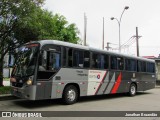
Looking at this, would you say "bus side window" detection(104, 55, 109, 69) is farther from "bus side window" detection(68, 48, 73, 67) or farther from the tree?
the tree

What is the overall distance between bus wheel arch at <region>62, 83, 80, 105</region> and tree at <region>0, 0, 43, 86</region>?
201 inches

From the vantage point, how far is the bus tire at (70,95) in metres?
11.4

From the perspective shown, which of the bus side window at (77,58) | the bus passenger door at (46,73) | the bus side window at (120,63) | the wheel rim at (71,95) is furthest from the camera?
the bus side window at (120,63)

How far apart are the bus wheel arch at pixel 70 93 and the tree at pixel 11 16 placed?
16.7 ft

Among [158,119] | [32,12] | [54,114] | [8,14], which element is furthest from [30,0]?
[158,119]

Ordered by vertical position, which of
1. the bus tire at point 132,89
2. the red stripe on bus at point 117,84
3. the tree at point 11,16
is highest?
the tree at point 11,16

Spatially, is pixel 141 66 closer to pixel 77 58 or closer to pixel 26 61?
pixel 77 58

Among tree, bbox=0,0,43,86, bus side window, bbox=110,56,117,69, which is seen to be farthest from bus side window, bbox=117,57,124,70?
tree, bbox=0,0,43,86

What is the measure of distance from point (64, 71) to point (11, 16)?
5465 mm

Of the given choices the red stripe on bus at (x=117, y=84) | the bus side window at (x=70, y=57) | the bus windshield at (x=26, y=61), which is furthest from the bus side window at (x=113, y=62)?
the bus windshield at (x=26, y=61)

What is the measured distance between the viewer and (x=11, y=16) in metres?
14.3

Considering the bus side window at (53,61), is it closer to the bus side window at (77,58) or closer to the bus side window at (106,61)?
the bus side window at (77,58)

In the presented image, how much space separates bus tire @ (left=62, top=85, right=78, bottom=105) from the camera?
11.4m

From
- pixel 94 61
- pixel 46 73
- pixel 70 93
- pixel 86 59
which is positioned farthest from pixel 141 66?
pixel 46 73
